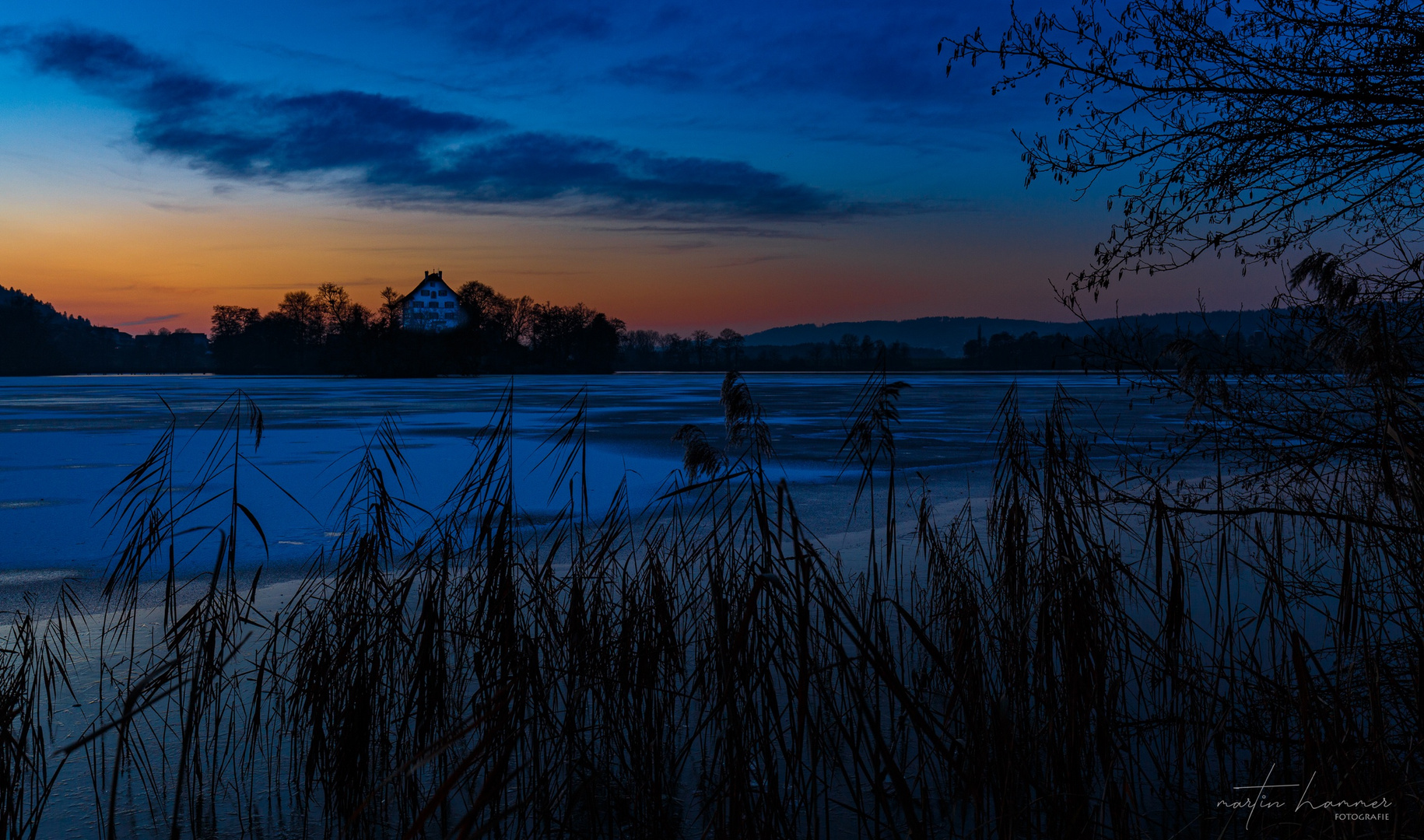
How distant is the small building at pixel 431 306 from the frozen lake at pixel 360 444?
63968 mm

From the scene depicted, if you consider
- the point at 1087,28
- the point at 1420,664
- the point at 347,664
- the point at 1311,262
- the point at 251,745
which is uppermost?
the point at 1087,28

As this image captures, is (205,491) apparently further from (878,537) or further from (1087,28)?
(1087,28)

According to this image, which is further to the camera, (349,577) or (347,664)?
(349,577)

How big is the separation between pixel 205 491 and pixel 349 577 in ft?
26.6

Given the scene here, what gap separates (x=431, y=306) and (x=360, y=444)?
90318 millimetres

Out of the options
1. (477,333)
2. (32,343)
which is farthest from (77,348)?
(477,333)

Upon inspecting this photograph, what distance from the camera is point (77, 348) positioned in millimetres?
110250

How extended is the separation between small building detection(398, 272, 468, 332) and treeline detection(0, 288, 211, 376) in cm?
3383

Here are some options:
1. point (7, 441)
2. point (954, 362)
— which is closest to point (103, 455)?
point (7, 441)

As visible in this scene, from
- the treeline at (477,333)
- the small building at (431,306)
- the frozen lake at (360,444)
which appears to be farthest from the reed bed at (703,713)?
the small building at (431,306)

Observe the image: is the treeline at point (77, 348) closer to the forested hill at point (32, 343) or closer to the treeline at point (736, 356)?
the forested hill at point (32, 343)

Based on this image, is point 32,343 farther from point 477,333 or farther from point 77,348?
point 477,333

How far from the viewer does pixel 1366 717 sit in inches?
157

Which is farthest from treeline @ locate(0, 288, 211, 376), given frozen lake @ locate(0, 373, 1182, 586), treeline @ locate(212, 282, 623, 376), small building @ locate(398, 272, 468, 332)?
frozen lake @ locate(0, 373, 1182, 586)
